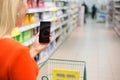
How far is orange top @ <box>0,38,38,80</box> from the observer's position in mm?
1108

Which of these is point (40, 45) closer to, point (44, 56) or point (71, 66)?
point (71, 66)

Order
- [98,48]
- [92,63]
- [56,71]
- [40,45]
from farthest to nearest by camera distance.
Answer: [98,48] < [92,63] < [56,71] < [40,45]

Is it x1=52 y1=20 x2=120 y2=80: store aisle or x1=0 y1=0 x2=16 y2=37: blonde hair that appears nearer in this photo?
x1=0 y1=0 x2=16 y2=37: blonde hair

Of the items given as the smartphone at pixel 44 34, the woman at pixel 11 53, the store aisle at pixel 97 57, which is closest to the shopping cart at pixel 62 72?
the smartphone at pixel 44 34

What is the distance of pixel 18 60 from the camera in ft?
3.64

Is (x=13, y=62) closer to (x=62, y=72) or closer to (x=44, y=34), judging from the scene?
(x=44, y=34)

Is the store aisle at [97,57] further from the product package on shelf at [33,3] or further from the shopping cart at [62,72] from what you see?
the shopping cart at [62,72]

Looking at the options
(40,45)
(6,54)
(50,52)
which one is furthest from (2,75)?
(50,52)

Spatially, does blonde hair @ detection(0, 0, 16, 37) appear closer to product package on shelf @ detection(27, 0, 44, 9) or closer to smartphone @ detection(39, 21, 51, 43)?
smartphone @ detection(39, 21, 51, 43)

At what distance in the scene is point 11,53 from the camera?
1114mm

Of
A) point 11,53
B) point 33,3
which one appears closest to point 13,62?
point 11,53

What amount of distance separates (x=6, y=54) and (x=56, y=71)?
56.7 inches

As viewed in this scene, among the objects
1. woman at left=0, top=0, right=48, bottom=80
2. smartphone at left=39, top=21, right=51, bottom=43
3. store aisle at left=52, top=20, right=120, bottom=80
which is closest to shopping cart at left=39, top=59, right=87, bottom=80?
smartphone at left=39, top=21, right=51, bottom=43

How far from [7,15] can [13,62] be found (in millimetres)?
222
